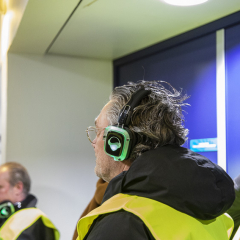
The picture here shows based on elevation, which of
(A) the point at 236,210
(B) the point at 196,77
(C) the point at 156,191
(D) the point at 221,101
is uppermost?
(B) the point at 196,77

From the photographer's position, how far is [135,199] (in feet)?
2.69

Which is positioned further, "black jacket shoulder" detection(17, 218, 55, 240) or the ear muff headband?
"black jacket shoulder" detection(17, 218, 55, 240)

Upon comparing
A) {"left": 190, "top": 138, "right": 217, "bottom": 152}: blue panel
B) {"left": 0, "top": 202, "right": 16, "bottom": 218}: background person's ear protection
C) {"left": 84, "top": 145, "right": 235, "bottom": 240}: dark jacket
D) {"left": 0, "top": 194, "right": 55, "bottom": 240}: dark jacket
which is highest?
{"left": 190, "top": 138, "right": 217, "bottom": 152}: blue panel

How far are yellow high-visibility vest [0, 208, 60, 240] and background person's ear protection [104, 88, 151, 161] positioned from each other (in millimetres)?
1152

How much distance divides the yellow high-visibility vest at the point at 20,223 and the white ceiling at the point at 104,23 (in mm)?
1100

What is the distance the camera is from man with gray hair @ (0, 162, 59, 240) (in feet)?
6.35

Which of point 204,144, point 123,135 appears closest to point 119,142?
point 123,135

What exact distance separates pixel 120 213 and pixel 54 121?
6.45 feet

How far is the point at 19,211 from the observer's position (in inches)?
82.5

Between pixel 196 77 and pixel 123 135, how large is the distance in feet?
4.22

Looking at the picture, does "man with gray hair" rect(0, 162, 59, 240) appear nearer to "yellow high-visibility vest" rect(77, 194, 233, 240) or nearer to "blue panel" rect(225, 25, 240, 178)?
"blue panel" rect(225, 25, 240, 178)

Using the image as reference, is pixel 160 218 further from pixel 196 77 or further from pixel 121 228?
pixel 196 77

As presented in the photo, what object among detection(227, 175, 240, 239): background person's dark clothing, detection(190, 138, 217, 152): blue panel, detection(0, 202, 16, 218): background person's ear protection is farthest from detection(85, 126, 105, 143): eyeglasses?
detection(0, 202, 16, 218): background person's ear protection

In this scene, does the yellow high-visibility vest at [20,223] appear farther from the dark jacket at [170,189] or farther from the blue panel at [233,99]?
the dark jacket at [170,189]
